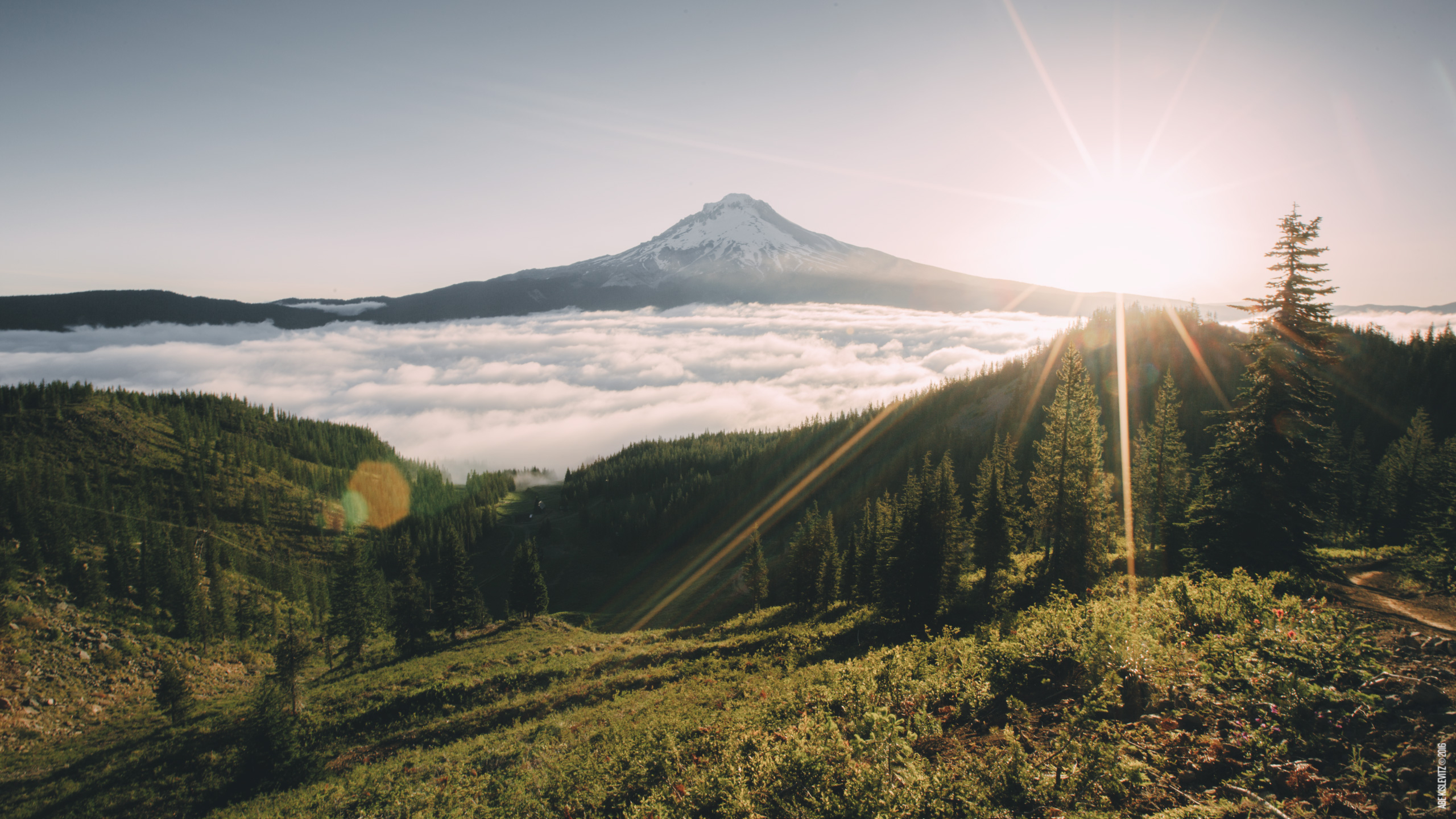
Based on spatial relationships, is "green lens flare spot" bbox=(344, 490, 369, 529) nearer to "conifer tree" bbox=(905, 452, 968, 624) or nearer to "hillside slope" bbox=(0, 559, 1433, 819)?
"hillside slope" bbox=(0, 559, 1433, 819)

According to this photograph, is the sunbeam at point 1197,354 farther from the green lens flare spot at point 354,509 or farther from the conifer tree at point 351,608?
the green lens flare spot at point 354,509

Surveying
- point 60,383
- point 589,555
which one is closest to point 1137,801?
point 589,555

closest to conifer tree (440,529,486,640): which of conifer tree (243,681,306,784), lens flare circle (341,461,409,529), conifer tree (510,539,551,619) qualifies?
conifer tree (510,539,551,619)

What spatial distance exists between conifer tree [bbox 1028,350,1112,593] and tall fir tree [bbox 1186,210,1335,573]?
8926 mm

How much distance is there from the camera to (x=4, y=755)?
32875 millimetres

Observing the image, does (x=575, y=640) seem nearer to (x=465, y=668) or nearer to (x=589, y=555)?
(x=465, y=668)

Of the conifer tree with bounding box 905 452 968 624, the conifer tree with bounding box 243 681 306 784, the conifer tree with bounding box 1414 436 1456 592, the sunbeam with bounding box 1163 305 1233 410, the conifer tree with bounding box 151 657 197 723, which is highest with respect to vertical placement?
the sunbeam with bounding box 1163 305 1233 410

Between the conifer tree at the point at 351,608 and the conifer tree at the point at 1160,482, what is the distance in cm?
7371

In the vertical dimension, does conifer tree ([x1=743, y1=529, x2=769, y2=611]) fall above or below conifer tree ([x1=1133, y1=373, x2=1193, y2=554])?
below

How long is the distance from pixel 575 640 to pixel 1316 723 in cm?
4927

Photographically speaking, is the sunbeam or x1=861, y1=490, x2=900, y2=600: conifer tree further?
the sunbeam

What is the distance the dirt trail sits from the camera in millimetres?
15133

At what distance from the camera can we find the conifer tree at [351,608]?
5091 cm

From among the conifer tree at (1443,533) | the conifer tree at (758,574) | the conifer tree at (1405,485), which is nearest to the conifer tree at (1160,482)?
the conifer tree at (1443,533)
